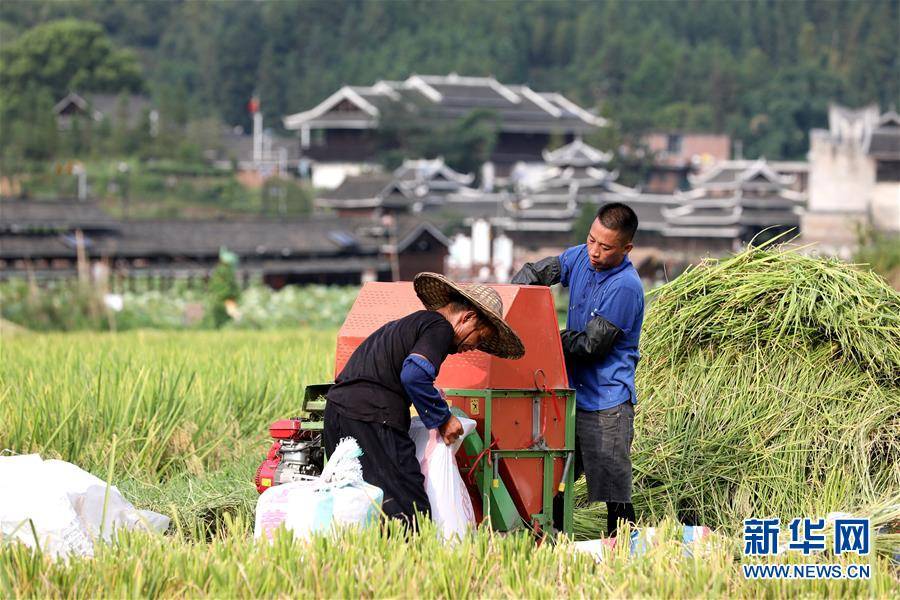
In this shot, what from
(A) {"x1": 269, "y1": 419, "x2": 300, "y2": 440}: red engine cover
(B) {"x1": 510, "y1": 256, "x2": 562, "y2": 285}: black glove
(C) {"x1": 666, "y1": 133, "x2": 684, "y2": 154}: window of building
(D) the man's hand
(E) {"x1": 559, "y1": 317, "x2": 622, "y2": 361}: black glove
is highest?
(C) {"x1": 666, "y1": 133, "x2": 684, "y2": 154}: window of building

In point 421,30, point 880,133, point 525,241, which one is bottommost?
point 525,241

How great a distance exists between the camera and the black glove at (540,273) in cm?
583

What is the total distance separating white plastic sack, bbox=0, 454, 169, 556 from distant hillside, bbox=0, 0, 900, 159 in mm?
80428

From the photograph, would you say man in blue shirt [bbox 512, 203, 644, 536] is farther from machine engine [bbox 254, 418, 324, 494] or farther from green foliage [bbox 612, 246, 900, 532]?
machine engine [bbox 254, 418, 324, 494]

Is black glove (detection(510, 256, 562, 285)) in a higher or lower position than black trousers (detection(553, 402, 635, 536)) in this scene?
higher

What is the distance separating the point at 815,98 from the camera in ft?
332

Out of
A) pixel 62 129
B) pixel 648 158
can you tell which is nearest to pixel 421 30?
pixel 648 158

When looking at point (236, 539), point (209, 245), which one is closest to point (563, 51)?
point (209, 245)

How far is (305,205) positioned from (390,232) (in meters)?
18.0

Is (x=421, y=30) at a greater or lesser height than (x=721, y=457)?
greater

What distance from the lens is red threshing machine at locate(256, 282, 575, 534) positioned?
5395mm

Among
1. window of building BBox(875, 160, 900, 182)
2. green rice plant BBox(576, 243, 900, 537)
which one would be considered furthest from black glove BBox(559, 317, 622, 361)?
window of building BBox(875, 160, 900, 182)

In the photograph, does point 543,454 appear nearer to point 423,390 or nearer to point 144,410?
point 423,390

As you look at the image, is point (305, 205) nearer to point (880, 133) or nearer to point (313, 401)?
point (880, 133)
